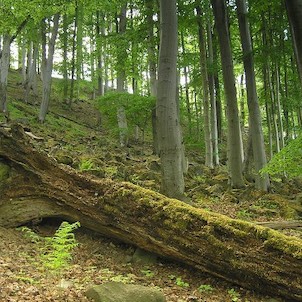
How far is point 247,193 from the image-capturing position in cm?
1124

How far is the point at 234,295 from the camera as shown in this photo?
4.88 metres

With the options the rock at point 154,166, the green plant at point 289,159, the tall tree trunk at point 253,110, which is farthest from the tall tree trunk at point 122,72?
the green plant at point 289,159

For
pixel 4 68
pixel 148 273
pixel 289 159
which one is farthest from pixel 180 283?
pixel 4 68

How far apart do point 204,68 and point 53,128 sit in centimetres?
855

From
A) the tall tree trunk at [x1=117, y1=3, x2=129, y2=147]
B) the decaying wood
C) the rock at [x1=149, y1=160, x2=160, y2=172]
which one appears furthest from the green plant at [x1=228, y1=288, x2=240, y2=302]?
the tall tree trunk at [x1=117, y1=3, x2=129, y2=147]

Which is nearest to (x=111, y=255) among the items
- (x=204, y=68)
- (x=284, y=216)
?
(x=284, y=216)

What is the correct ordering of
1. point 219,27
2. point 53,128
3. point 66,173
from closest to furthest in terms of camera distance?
point 66,173
point 219,27
point 53,128

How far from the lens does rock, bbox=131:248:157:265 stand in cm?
598

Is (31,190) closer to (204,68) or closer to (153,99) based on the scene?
(153,99)

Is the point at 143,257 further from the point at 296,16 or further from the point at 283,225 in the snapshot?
the point at 296,16

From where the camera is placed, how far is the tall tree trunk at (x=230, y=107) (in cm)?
1171

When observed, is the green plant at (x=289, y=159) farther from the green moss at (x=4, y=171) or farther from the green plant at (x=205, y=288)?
the green moss at (x=4, y=171)

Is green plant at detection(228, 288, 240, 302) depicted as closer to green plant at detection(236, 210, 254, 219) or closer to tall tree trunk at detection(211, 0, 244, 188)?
green plant at detection(236, 210, 254, 219)

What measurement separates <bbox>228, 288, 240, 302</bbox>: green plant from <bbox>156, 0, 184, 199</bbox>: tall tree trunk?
9.77ft
